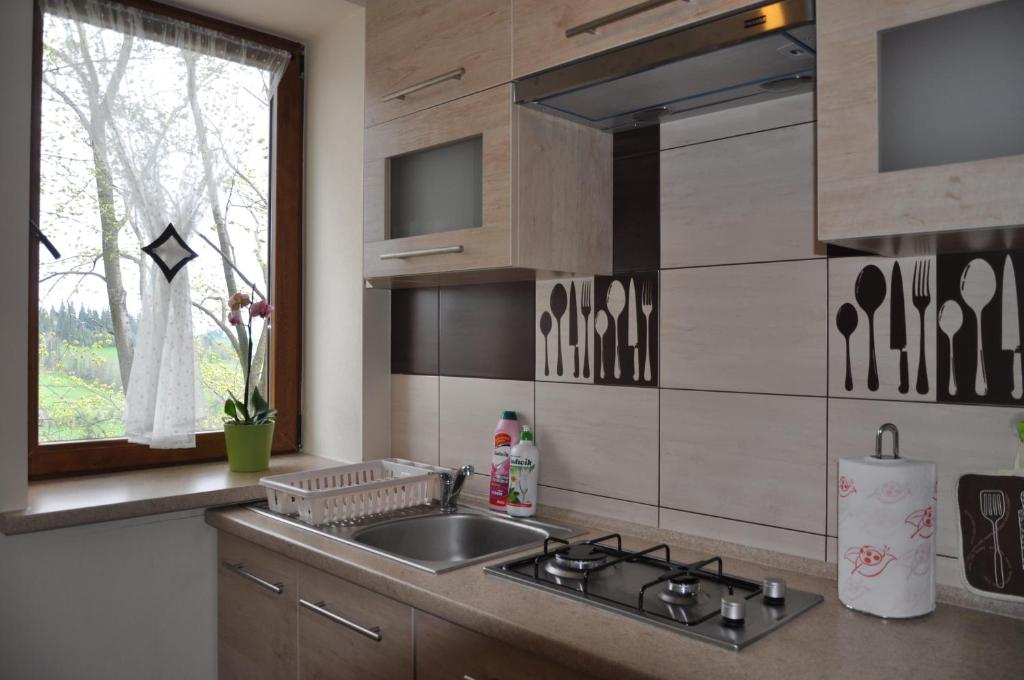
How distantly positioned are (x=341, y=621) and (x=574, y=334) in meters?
0.88

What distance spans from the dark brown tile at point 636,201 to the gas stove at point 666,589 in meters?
0.66

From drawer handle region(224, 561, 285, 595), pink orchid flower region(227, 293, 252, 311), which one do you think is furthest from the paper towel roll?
pink orchid flower region(227, 293, 252, 311)

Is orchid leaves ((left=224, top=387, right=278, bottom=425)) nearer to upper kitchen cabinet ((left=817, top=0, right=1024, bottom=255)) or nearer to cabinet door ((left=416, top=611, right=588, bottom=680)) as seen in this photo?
cabinet door ((left=416, top=611, right=588, bottom=680))

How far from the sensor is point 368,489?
1.98 m

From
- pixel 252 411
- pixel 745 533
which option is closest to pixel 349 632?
pixel 745 533

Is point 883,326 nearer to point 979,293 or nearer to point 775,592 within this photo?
point 979,293

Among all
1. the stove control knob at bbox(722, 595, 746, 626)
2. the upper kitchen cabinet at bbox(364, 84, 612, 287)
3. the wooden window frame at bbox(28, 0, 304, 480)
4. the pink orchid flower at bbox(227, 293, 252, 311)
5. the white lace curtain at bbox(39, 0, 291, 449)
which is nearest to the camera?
the stove control knob at bbox(722, 595, 746, 626)

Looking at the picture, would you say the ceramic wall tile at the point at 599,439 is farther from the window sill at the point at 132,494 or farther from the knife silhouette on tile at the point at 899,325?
the window sill at the point at 132,494

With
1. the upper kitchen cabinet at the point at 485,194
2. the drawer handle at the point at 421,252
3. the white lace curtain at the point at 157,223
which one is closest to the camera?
the upper kitchen cabinet at the point at 485,194

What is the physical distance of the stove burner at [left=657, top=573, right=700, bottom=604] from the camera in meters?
1.36

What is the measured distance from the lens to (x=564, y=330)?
1982 mm

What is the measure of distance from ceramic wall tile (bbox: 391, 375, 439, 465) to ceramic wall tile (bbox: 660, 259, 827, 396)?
34.4 inches

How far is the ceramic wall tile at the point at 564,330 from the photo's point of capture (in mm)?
1922

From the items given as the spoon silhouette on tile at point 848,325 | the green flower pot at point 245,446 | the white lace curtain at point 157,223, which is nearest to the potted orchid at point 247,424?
the green flower pot at point 245,446
